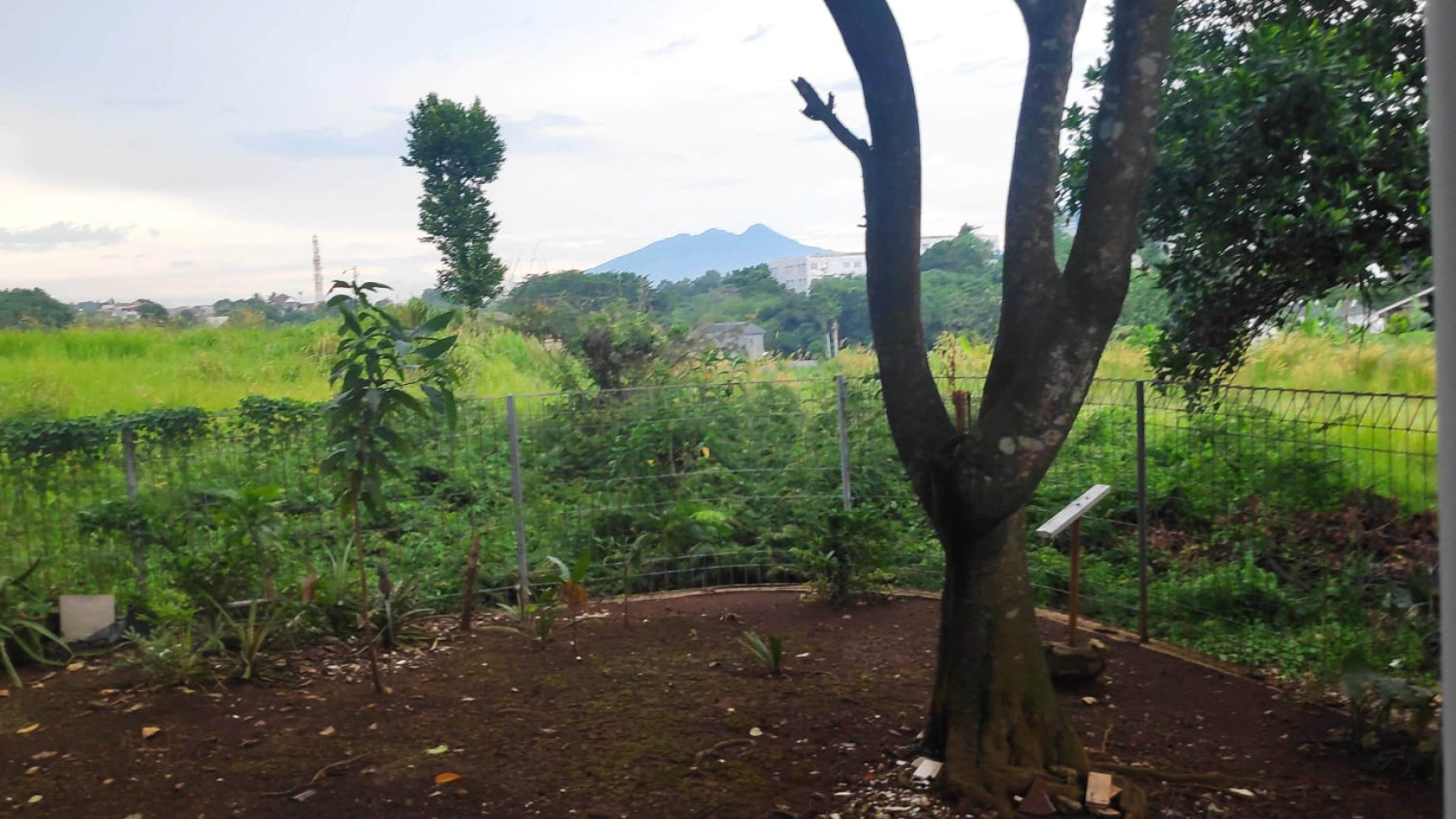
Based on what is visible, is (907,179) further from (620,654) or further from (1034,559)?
(1034,559)

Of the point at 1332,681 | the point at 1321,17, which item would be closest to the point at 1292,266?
the point at 1321,17

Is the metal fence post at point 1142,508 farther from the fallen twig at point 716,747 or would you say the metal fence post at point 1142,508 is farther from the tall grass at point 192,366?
the tall grass at point 192,366

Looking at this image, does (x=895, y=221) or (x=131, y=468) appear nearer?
(x=895, y=221)

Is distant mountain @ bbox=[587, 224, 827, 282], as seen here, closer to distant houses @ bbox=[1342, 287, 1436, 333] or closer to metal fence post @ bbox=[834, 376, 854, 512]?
metal fence post @ bbox=[834, 376, 854, 512]

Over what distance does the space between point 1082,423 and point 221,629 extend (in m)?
5.10

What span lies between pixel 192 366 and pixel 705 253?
28.2 feet

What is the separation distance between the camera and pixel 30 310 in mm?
12062

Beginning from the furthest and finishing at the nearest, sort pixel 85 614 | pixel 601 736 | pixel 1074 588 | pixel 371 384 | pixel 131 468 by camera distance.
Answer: pixel 131 468
pixel 85 614
pixel 1074 588
pixel 371 384
pixel 601 736

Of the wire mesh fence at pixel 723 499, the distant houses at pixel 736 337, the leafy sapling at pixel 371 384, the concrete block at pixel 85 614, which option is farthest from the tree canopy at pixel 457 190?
the leafy sapling at pixel 371 384

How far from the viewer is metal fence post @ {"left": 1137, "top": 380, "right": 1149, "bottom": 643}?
5344 mm

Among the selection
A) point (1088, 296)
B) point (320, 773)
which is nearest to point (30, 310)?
point (320, 773)

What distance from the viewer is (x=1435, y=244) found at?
921 millimetres

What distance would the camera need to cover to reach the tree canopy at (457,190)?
13.7 meters

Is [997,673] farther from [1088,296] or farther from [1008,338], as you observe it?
[1088,296]
